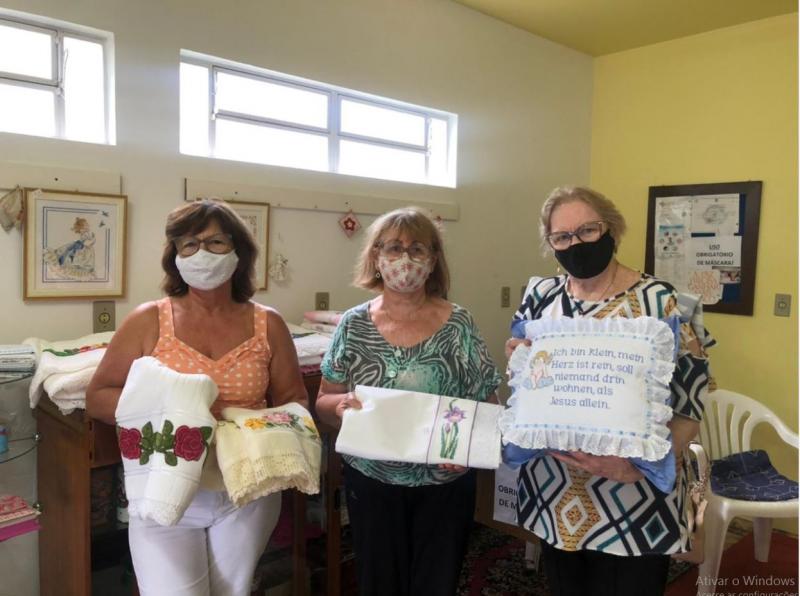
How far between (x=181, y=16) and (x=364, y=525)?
1847mm

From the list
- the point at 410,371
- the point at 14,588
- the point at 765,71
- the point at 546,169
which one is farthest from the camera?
the point at 546,169

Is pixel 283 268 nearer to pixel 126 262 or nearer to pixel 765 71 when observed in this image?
pixel 126 262

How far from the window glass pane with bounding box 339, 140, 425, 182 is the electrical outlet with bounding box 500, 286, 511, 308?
77cm

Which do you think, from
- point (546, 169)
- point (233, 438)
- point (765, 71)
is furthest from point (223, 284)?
point (765, 71)

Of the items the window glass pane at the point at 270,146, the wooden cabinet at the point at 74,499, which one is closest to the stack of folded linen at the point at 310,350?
the wooden cabinet at the point at 74,499

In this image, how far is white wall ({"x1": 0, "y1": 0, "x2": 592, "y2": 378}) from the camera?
211 cm

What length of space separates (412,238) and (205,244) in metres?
0.51

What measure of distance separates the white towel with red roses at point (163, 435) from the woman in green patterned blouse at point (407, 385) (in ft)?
1.15

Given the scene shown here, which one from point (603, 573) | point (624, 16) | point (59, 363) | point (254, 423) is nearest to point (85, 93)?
point (59, 363)

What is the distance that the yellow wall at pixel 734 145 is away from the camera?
10.4ft

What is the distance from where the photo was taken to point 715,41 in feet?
11.1

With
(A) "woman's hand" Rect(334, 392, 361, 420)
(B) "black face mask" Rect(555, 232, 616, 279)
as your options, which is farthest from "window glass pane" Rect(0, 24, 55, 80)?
(B) "black face mask" Rect(555, 232, 616, 279)

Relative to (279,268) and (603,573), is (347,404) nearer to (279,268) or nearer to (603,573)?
(603,573)

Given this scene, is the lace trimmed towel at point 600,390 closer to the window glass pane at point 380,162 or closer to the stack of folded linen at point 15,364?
the stack of folded linen at point 15,364
